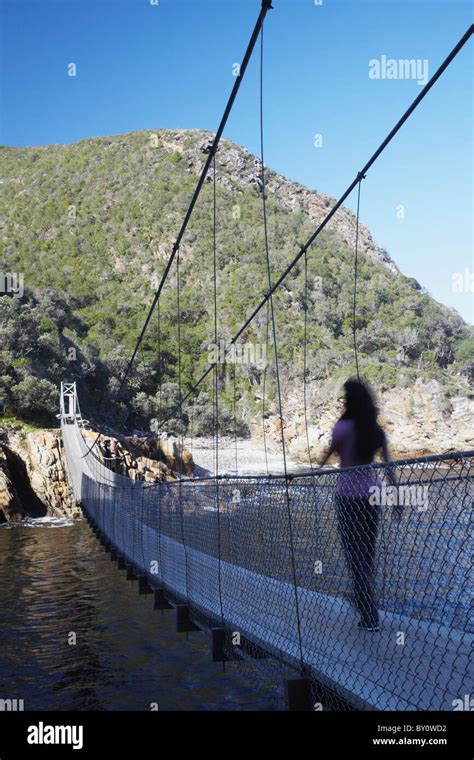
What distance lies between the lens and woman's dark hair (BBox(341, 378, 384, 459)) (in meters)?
2.72

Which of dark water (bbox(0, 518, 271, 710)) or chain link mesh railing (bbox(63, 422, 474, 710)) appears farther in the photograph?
dark water (bbox(0, 518, 271, 710))

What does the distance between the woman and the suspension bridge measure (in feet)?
0.11

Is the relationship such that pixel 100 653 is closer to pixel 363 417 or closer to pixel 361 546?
pixel 361 546

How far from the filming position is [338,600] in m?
2.89

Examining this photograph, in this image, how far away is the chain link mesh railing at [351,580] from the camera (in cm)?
193

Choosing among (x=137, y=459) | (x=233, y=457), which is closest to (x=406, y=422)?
(x=233, y=457)

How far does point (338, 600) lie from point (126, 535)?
4.39 metres

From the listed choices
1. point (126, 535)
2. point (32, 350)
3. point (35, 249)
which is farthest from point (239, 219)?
point (126, 535)

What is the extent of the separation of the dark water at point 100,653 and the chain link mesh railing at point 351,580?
389 millimetres

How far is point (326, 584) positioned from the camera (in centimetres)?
303

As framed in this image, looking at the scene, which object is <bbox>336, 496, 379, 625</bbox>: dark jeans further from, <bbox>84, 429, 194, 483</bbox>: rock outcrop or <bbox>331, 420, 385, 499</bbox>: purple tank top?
<bbox>84, 429, 194, 483</bbox>: rock outcrop

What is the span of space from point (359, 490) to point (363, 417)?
48 cm

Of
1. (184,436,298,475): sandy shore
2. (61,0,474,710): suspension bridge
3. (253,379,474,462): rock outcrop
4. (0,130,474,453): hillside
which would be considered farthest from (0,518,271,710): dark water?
(253,379,474,462): rock outcrop
